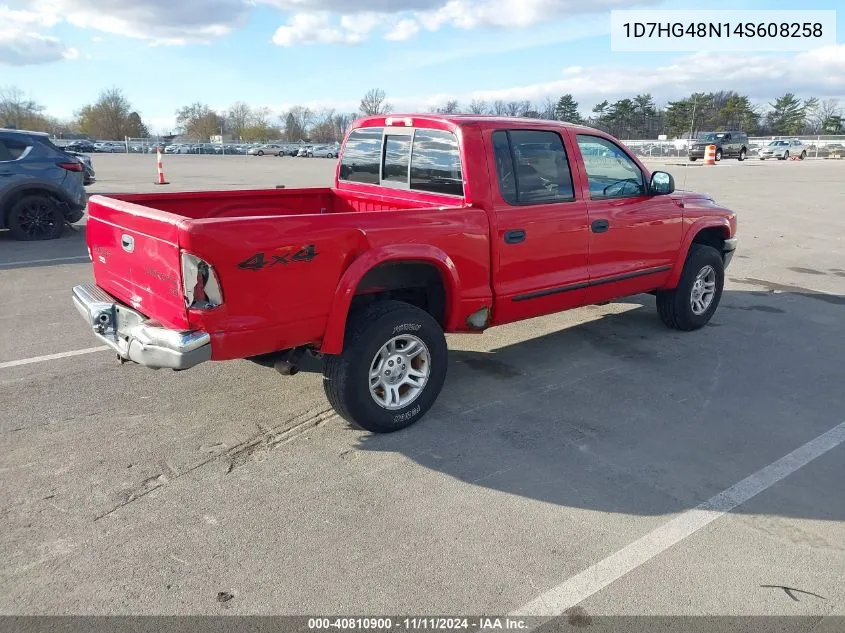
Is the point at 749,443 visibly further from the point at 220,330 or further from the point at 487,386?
the point at 220,330

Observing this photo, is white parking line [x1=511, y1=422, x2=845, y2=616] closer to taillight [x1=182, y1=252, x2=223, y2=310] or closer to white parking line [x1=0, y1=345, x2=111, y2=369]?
taillight [x1=182, y1=252, x2=223, y2=310]

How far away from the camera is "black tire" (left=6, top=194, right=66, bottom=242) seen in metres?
10.3

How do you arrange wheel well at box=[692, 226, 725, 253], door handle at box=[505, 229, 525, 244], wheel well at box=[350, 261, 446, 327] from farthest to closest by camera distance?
1. wheel well at box=[692, 226, 725, 253]
2. door handle at box=[505, 229, 525, 244]
3. wheel well at box=[350, 261, 446, 327]

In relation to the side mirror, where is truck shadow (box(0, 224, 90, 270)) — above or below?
below

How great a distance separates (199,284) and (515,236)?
2.15 metres

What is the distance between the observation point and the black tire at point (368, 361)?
3.79 meters

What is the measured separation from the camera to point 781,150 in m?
46.2

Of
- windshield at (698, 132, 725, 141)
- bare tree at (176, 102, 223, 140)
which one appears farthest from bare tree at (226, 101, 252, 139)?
windshield at (698, 132, 725, 141)

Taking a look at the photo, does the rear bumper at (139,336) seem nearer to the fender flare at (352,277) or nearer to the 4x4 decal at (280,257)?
the 4x4 decal at (280,257)

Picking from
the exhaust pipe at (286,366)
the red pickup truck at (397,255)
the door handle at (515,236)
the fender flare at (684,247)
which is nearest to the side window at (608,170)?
the red pickup truck at (397,255)

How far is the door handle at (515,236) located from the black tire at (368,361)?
81cm

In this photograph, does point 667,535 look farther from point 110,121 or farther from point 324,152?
point 110,121

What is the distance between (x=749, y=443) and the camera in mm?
3984

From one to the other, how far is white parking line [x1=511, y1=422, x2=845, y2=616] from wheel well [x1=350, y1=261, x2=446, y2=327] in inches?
75.4
